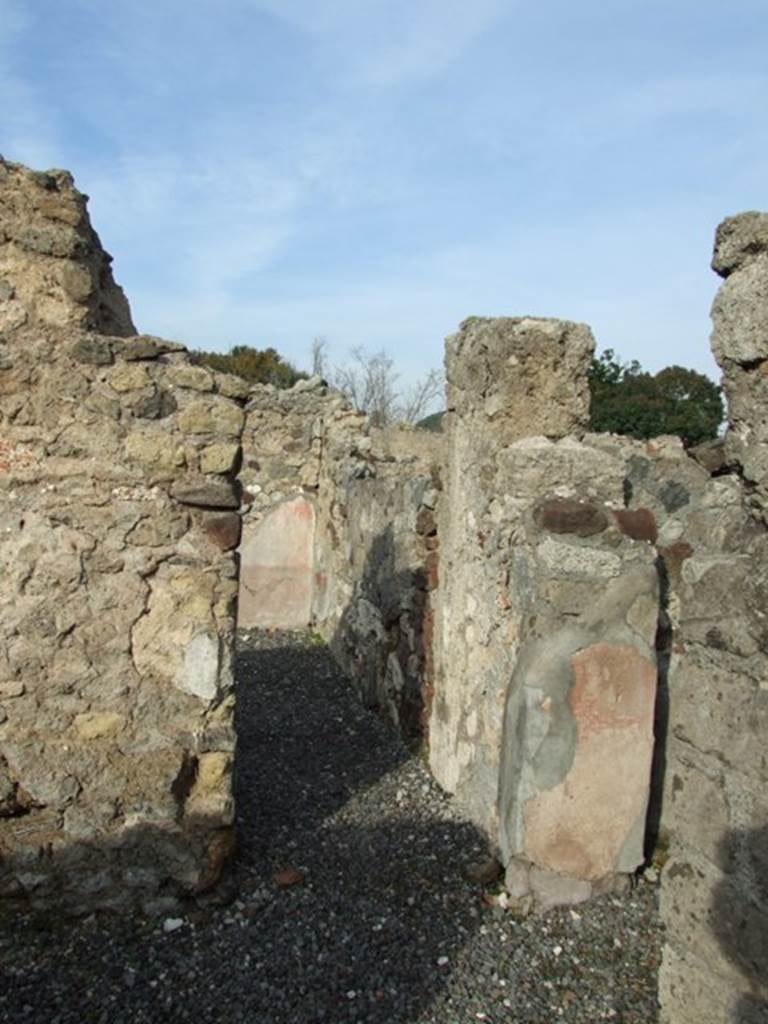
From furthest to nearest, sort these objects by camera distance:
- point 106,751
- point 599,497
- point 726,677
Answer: point 599,497 < point 106,751 < point 726,677

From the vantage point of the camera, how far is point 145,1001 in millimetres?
2729

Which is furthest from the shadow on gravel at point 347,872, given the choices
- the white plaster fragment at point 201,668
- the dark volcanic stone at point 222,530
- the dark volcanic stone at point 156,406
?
the dark volcanic stone at point 156,406

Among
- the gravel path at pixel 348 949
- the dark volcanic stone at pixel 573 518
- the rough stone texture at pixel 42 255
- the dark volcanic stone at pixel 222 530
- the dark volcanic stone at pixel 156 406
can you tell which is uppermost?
the rough stone texture at pixel 42 255

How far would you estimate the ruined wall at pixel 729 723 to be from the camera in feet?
5.65

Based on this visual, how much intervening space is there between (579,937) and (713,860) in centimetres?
141

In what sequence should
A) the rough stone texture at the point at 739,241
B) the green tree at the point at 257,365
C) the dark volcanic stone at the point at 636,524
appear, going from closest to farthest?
the rough stone texture at the point at 739,241
the dark volcanic stone at the point at 636,524
the green tree at the point at 257,365

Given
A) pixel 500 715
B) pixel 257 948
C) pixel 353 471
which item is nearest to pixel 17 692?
pixel 257 948

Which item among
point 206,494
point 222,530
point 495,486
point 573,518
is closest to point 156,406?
point 206,494

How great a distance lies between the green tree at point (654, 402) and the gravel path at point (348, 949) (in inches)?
577

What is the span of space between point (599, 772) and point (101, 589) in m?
1.88

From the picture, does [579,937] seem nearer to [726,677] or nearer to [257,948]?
[257,948]

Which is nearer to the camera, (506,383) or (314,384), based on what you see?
(506,383)

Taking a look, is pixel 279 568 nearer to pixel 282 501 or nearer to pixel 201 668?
pixel 282 501

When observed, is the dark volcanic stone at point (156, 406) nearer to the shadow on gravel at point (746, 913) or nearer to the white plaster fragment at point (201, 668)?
the white plaster fragment at point (201, 668)
